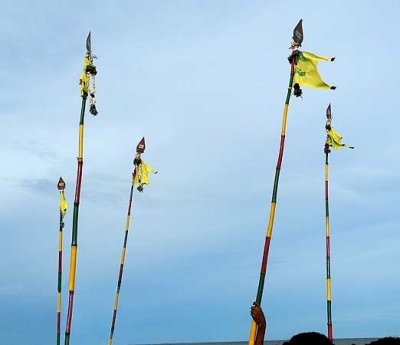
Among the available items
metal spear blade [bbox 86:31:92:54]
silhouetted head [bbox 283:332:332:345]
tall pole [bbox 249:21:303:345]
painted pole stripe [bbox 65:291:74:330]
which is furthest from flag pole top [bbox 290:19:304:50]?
silhouetted head [bbox 283:332:332:345]

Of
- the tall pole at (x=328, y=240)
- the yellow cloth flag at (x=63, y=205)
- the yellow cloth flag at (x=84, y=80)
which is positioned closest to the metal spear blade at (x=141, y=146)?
the yellow cloth flag at (x=63, y=205)

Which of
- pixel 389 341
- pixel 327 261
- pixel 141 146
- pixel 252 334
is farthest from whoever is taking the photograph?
pixel 141 146

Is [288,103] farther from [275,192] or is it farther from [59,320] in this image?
[59,320]

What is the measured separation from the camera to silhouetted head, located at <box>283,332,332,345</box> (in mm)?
7125

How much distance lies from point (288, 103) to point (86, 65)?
730 cm

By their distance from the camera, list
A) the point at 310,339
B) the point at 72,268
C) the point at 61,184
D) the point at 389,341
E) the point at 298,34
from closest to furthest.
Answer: the point at 389,341 < the point at 310,339 < the point at 72,268 < the point at 298,34 < the point at 61,184

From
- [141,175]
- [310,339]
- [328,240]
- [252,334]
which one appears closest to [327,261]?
[328,240]

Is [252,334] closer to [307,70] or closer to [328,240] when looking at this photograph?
[307,70]

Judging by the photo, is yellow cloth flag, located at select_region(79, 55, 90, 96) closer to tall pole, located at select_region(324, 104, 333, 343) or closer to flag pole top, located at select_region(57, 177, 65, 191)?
flag pole top, located at select_region(57, 177, 65, 191)

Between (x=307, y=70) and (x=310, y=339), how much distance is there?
44.9 feet

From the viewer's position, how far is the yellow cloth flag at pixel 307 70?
19453 mm

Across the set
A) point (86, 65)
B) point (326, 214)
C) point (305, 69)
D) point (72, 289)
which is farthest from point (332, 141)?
point (72, 289)

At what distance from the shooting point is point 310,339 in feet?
23.5

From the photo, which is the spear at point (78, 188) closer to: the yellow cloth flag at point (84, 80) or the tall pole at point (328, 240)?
the yellow cloth flag at point (84, 80)
